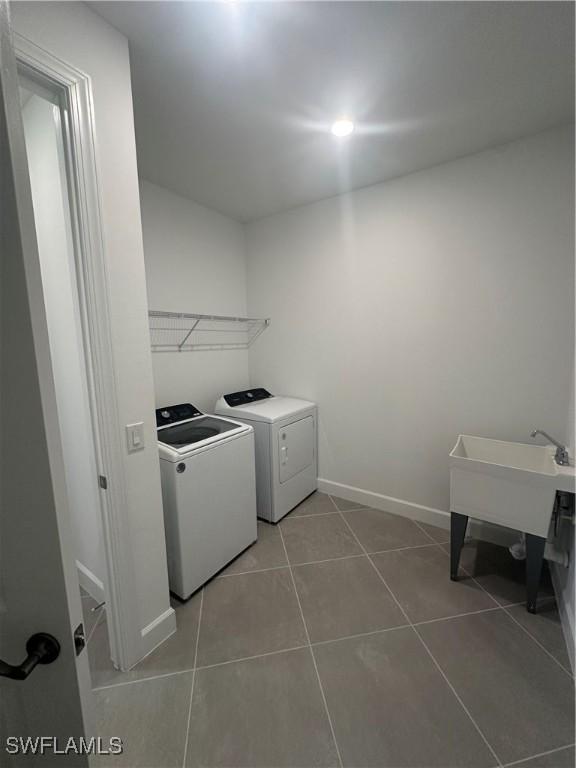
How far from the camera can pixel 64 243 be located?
4.48ft

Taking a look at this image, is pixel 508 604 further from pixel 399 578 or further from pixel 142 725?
pixel 142 725

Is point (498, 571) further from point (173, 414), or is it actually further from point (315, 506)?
point (173, 414)

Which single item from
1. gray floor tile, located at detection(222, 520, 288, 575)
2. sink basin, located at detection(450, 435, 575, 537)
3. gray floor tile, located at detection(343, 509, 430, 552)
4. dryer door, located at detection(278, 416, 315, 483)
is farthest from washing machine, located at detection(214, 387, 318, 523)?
sink basin, located at detection(450, 435, 575, 537)

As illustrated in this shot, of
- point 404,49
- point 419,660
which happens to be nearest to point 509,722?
point 419,660

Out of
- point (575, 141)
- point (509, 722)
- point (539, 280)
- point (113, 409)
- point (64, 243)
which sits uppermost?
point (575, 141)

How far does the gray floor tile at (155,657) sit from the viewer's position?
129 centimetres

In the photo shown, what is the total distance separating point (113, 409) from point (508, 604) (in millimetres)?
2221

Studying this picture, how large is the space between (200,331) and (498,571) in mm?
2747

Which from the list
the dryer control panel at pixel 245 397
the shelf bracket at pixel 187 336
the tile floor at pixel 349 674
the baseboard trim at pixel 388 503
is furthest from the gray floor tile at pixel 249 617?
the shelf bracket at pixel 187 336

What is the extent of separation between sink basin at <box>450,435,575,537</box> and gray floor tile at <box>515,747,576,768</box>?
77 centimetres

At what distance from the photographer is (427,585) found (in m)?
1.75

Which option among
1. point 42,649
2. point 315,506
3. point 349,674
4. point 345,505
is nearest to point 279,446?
point 315,506

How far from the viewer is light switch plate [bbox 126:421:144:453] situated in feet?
4.10

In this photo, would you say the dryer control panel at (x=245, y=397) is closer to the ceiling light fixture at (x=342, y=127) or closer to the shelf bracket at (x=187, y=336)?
the shelf bracket at (x=187, y=336)
